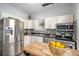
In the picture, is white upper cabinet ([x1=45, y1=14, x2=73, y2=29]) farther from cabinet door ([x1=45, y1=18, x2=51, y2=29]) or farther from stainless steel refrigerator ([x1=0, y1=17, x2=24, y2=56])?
stainless steel refrigerator ([x1=0, y1=17, x2=24, y2=56])

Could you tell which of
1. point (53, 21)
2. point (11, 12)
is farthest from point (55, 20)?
point (11, 12)

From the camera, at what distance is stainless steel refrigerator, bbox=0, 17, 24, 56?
4.48ft

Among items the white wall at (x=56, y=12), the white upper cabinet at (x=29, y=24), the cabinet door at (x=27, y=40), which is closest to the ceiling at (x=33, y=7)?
the white wall at (x=56, y=12)

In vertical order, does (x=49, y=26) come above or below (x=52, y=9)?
below

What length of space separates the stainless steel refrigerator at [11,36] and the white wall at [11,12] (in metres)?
0.06

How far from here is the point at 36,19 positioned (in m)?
1.49

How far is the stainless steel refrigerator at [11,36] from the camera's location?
137 cm

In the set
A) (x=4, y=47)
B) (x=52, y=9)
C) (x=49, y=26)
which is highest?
(x=52, y=9)

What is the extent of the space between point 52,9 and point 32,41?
61cm

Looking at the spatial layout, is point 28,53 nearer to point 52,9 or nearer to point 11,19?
point 11,19

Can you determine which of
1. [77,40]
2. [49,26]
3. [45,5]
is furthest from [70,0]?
[77,40]

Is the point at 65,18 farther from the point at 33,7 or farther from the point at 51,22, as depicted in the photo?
the point at 33,7

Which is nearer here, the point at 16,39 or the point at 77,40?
the point at 77,40

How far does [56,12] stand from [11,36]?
0.80m
